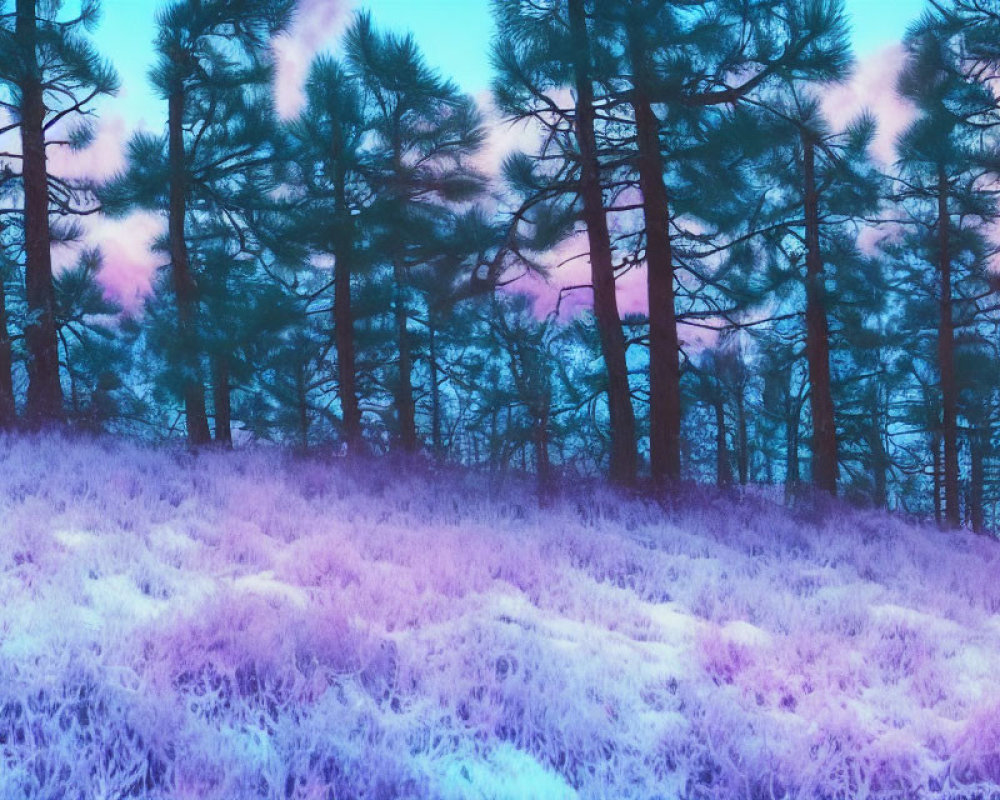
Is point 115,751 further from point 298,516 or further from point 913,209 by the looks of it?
point 913,209

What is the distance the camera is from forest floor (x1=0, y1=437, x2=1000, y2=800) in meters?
2.64

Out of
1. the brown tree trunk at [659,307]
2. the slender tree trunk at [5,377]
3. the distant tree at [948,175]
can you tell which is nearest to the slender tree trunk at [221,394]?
the slender tree trunk at [5,377]

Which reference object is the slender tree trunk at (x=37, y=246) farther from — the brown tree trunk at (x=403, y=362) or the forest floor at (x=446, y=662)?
the forest floor at (x=446, y=662)

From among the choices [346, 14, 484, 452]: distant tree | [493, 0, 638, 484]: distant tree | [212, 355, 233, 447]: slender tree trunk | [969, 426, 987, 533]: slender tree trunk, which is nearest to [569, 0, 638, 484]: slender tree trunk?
[493, 0, 638, 484]: distant tree

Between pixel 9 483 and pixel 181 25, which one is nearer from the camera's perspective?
pixel 9 483

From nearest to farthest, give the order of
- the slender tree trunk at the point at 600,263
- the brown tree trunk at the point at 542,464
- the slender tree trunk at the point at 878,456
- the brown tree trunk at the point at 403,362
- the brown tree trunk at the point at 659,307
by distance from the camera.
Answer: the brown tree trunk at the point at 542,464
the brown tree trunk at the point at 659,307
the slender tree trunk at the point at 600,263
the brown tree trunk at the point at 403,362
the slender tree trunk at the point at 878,456

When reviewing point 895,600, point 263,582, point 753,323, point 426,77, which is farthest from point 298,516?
point 426,77

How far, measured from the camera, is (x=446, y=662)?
333 cm

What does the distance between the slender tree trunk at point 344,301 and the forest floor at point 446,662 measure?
718 centimetres

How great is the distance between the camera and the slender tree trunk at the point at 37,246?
10.6 m

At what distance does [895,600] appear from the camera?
521cm

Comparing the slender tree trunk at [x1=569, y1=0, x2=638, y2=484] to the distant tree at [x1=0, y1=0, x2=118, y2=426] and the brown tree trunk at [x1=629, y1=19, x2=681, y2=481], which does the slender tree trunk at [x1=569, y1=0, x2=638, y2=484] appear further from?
the distant tree at [x1=0, y1=0, x2=118, y2=426]

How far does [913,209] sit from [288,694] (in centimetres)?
1596

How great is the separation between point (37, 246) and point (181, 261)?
7.91ft
